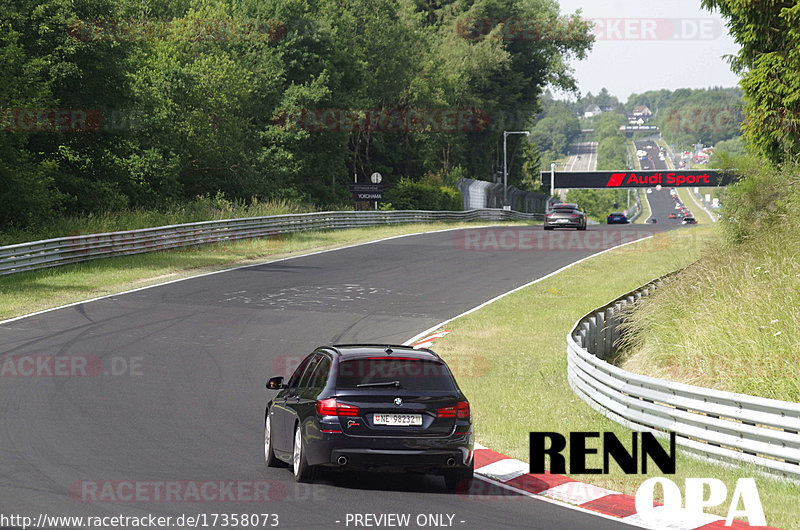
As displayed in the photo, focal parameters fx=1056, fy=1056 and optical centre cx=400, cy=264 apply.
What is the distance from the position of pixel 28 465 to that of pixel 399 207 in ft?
204

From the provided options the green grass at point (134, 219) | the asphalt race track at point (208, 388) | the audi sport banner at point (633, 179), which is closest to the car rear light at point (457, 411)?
the asphalt race track at point (208, 388)

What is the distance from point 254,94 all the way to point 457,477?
190ft

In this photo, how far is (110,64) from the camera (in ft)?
159

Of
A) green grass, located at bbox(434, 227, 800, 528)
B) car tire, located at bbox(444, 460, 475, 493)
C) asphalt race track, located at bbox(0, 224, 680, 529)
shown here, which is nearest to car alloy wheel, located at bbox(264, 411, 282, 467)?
asphalt race track, located at bbox(0, 224, 680, 529)

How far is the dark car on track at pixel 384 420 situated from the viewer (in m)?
9.91

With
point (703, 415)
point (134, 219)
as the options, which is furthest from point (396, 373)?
point (134, 219)

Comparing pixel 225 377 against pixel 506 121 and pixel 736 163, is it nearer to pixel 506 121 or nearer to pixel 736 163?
pixel 736 163

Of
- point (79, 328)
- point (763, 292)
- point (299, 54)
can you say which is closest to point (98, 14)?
point (299, 54)

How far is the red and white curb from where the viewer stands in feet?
29.7

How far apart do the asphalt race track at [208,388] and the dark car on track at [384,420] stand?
0.33 metres

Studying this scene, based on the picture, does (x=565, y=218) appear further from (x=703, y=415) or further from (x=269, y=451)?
(x=269, y=451)

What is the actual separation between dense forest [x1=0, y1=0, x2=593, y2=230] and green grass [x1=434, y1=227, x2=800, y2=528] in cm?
2201

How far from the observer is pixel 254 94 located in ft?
217

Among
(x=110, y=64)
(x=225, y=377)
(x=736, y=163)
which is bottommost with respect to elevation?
(x=225, y=377)
